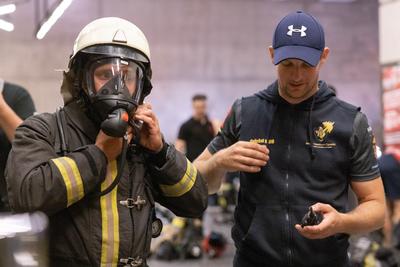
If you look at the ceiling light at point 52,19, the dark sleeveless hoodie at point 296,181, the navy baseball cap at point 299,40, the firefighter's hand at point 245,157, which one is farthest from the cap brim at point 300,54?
the ceiling light at point 52,19

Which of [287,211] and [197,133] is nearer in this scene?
[287,211]

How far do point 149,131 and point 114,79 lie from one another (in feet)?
0.68

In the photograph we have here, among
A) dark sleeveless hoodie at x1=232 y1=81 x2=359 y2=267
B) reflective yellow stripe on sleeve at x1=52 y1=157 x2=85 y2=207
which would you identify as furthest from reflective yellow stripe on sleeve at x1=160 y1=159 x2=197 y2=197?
dark sleeveless hoodie at x1=232 y1=81 x2=359 y2=267

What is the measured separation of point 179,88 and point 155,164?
915 cm

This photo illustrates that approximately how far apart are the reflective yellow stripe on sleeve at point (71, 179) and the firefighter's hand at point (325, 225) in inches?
30.5

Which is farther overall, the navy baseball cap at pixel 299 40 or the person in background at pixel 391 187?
the person in background at pixel 391 187

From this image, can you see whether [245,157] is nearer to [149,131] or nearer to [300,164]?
[300,164]

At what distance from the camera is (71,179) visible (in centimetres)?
185

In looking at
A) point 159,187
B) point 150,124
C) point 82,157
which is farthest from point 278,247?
point 82,157

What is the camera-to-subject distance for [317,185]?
245cm

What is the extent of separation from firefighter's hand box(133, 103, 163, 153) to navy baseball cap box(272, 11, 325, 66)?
1.95ft

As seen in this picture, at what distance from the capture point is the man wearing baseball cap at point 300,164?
2.42 m

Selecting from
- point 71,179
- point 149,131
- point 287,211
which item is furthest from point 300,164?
point 71,179

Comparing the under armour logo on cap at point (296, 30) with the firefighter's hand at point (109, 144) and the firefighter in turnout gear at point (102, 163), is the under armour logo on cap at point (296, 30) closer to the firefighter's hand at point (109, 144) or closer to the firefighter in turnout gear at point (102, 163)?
the firefighter in turnout gear at point (102, 163)
